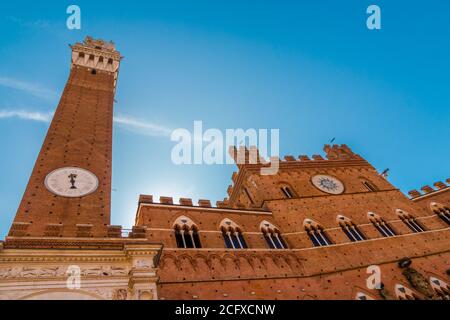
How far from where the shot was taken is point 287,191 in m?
18.8

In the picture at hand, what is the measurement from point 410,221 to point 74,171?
16.8 metres

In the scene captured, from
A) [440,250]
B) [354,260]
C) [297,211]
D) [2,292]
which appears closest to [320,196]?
[297,211]

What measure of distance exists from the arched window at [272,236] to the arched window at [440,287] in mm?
6427

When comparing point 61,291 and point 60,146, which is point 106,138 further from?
point 61,291

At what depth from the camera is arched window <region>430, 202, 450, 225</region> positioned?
18.7 meters

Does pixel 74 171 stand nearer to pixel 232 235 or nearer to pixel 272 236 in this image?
pixel 232 235

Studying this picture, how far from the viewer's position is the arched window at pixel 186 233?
13.1 m

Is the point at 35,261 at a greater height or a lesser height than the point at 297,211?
lesser

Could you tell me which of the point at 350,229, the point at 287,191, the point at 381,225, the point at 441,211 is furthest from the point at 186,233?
the point at 441,211

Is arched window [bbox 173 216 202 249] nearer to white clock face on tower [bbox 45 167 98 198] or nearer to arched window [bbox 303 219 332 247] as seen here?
white clock face on tower [bbox 45 167 98 198]

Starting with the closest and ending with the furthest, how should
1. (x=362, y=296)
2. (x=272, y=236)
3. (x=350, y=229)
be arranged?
1. (x=362, y=296)
2. (x=272, y=236)
3. (x=350, y=229)
